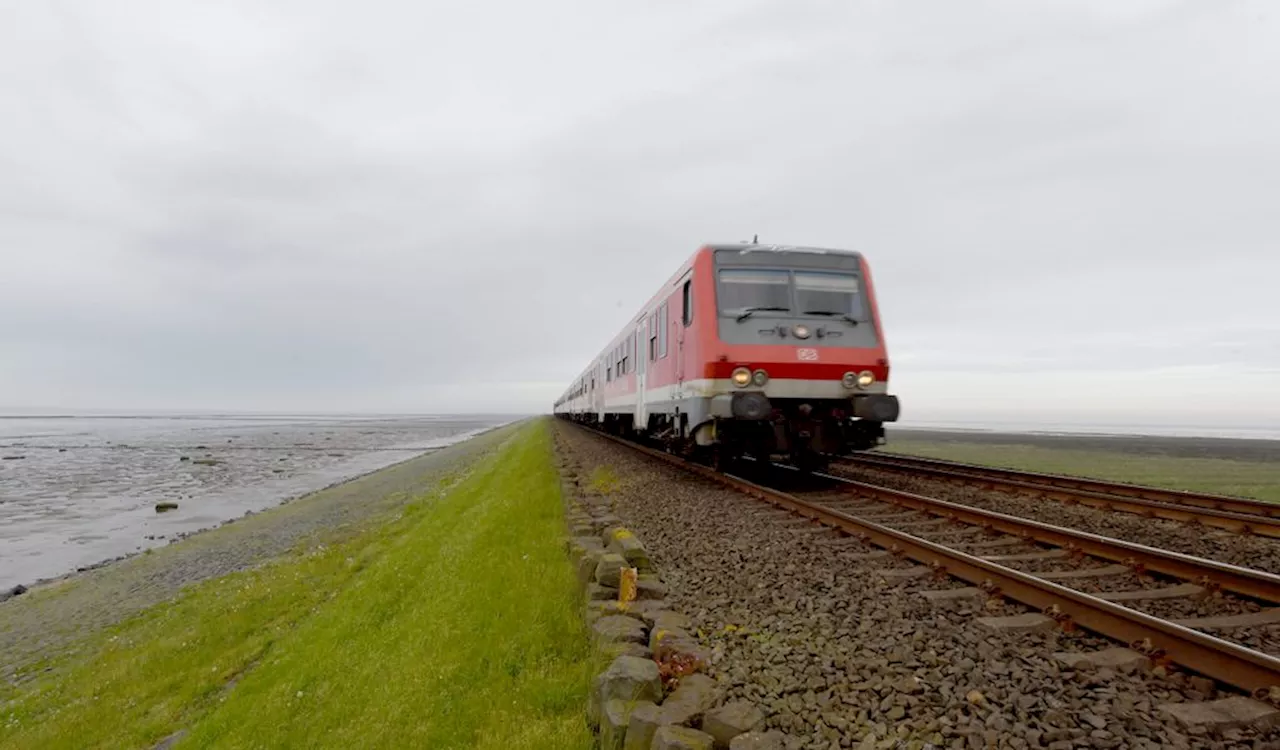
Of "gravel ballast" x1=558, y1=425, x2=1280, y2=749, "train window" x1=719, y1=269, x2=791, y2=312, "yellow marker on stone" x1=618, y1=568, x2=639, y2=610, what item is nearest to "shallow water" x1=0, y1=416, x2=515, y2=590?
"yellow marker on stone" x1=618, y1=568, x2=639, y2=610

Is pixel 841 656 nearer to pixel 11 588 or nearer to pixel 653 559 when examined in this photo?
pixel 653 559

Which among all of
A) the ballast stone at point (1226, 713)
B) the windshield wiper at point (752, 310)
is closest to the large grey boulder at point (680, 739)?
the ballast stone at point (1226, 713)

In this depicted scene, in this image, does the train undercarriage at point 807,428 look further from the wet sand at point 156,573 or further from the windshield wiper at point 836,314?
the wet sand at point 156,573

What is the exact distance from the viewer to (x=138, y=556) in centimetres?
1499

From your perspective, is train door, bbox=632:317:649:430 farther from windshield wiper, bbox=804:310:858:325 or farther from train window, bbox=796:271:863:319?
windshield wiper, bbox=804:310:858:325

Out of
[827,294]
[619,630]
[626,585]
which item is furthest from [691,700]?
[827,294]

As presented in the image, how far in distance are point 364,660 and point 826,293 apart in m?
8.07

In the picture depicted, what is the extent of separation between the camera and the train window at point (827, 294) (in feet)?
34.2

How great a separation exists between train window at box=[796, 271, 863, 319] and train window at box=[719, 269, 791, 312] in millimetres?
241

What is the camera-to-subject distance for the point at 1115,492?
9680 millimetres

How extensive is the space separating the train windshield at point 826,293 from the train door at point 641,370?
5101mm

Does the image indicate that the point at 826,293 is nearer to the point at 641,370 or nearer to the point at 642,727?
the point at 641,370

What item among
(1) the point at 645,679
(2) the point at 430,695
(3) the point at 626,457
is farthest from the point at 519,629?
(3) the point at 626,457

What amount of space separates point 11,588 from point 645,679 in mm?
15546
